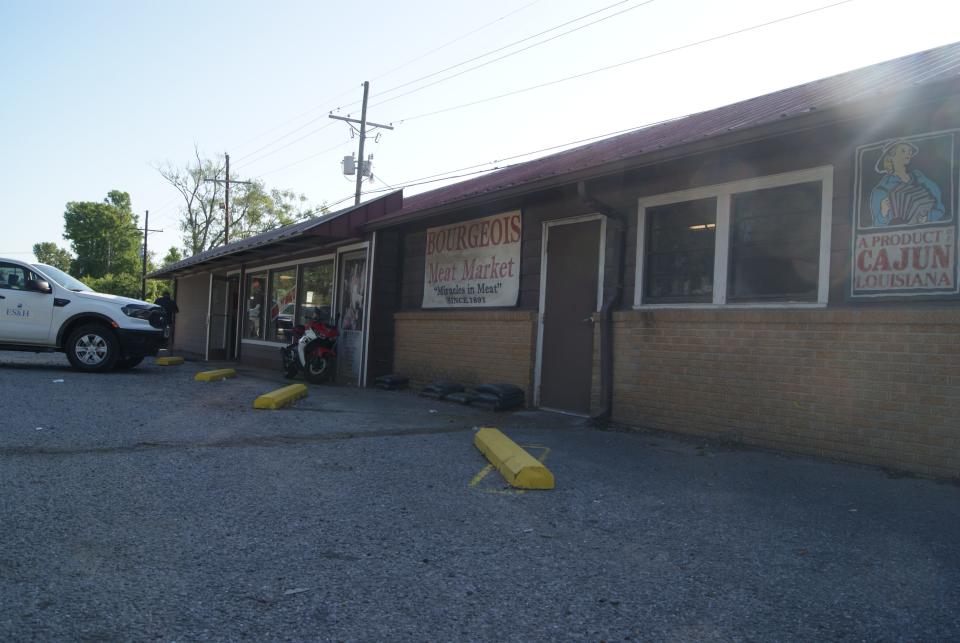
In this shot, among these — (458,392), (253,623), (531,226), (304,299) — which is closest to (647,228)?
(531,226)

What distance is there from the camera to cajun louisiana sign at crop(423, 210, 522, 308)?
956 centimetres

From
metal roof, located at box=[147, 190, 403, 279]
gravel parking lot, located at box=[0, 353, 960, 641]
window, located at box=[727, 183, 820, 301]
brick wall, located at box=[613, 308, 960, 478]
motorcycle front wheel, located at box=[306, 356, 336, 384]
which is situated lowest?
gravel parking lot, located at box=[0, 353, 960, 641]

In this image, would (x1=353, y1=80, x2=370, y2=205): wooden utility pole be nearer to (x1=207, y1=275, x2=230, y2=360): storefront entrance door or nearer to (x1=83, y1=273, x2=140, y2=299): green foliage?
(x1=207, y1=275, x2=230, y2=360): storefront entrance door

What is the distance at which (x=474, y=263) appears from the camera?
1030cm

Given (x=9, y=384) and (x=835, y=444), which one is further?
(x=9, y=384)

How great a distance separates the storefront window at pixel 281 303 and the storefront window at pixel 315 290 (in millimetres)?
392

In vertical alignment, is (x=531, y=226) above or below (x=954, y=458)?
above

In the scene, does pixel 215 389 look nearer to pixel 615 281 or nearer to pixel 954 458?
pixel 615 281

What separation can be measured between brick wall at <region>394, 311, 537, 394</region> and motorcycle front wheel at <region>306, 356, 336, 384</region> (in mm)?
1423

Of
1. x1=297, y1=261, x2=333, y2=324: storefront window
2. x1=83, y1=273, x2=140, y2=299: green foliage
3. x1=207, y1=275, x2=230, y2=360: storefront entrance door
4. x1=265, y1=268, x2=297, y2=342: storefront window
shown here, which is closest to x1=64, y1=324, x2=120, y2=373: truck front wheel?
x1=297, y1=261, x2=333, y2=324: storefront window

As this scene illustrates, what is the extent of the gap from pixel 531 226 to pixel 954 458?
559 cm

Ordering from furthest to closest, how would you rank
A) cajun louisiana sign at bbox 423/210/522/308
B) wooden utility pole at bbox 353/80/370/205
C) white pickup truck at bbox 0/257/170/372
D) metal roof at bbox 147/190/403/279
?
wooden utility pole at bbox 353/80/370/205, metal roof at bbox 147/190/403/279, white pickup truck at bbox 0/257/170/372, cajun louisiana sign at bbox 423/210/522/308

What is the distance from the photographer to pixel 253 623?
2514 millimetres

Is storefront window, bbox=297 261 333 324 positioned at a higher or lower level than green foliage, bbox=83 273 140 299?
lower
